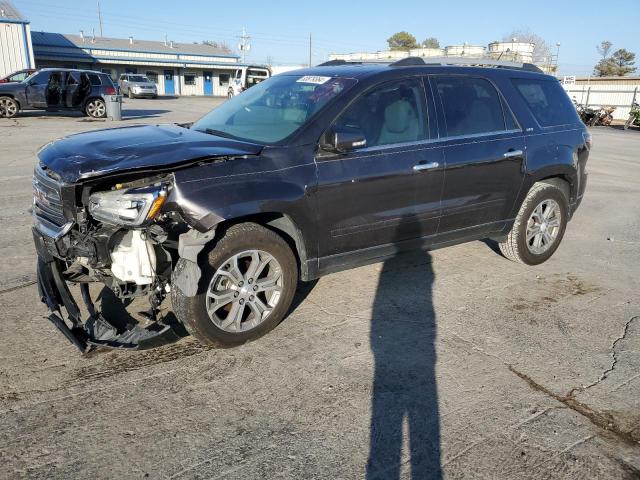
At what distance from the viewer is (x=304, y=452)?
8.79 feet

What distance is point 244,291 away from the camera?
11.9 feet

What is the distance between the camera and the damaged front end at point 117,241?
322 centimetres

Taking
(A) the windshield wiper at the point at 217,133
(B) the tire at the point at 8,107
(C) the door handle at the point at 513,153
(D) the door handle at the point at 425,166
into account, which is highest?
(A) the windshield wiper at the point at 217,133

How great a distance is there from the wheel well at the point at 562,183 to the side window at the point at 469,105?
93 cm

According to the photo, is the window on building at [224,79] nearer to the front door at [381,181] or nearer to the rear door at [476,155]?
the rear door at [476,155]

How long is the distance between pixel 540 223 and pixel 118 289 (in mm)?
4117

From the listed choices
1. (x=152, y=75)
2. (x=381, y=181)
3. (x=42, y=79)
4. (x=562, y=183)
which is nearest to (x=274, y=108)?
(x=381, y=181)

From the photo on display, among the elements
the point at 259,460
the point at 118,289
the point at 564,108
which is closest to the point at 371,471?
the point at 259,460

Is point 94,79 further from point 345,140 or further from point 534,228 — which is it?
point 345,140

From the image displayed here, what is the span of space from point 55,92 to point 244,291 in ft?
65.6

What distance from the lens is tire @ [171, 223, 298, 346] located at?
11.2ft

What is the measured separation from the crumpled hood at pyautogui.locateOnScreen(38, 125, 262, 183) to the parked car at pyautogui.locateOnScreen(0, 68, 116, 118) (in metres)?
18.7

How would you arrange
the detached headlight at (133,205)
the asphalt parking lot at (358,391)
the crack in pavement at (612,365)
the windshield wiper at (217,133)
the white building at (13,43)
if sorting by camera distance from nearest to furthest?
the asphalt parking lot at (358,391) < the detached headlight at (133,205) < the crack in pavement at (612,365) < the windshield wiper at (217,133) < the white building at (13,43)

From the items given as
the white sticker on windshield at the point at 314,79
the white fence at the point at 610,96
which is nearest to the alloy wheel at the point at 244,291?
the white sticker on windshield at the point at 314,79
